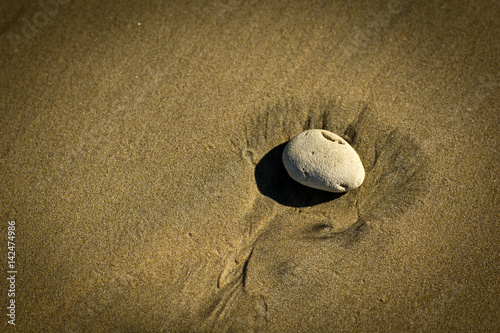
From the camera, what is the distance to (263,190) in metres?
2.57

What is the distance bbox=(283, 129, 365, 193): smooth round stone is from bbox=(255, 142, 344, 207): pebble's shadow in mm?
141

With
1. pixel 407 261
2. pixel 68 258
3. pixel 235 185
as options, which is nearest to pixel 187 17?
pixel 235 185

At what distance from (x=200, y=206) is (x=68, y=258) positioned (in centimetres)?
116

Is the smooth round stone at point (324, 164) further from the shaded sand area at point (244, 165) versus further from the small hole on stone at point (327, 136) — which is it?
the shaded sand area at point (244, 165)

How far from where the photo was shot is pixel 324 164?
2371mm

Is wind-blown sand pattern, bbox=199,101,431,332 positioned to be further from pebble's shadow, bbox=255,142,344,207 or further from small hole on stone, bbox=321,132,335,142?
small hole on stone, bbox=321,132,335,142

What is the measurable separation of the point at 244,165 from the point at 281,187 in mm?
371

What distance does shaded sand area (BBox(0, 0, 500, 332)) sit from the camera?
2.42 m

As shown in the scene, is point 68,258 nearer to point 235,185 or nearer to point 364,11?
point 235,185

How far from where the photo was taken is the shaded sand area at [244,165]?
2422 mm

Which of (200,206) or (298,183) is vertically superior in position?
(298,183)

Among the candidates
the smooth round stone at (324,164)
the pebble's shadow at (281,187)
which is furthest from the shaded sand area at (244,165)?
the smooth round stone at (324,164)

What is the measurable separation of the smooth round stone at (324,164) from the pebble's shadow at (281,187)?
14 centimetres

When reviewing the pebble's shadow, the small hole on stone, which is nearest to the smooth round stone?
the small hole on stone
